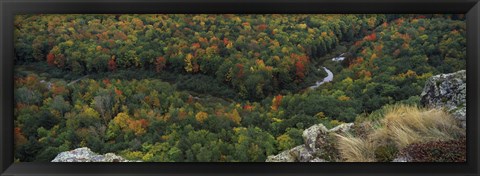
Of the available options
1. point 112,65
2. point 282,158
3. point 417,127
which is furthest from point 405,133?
point 112,65

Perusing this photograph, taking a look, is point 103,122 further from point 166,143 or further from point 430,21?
point 430,21

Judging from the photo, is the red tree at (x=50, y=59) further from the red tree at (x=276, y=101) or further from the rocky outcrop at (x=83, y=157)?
the red tree at (x=276, y=101)

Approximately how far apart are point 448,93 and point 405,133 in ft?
1.45

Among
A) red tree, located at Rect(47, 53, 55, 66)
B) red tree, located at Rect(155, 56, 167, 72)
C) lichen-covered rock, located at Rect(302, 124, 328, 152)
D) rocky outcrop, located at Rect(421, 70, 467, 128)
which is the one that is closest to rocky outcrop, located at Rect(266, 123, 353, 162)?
lichen-covered rock, located at Rect(302, 124, 328, 152)

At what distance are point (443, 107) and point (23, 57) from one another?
3.21m

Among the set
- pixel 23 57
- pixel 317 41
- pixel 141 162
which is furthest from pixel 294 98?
pixel 23 57

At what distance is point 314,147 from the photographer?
446 centimetres

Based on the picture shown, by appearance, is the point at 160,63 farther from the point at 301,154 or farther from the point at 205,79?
the point at 301,154

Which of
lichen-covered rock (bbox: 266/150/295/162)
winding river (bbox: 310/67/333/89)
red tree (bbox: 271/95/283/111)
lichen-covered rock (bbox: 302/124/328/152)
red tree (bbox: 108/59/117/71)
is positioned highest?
red tree (bbox: 108/59/117/71)

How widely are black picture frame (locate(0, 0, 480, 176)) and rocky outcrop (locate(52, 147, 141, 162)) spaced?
6 cm

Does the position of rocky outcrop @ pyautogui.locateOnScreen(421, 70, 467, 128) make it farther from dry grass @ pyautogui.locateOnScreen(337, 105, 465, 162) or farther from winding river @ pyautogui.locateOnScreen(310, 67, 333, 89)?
winding river @ pyautogui.locateOnScreen(310, 67, 333, 89)

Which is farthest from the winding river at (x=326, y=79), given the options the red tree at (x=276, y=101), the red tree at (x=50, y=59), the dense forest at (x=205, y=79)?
the red tree at (x=50, y=59)

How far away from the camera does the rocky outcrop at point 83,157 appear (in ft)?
14.5

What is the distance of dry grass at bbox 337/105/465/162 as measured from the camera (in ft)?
14.5
